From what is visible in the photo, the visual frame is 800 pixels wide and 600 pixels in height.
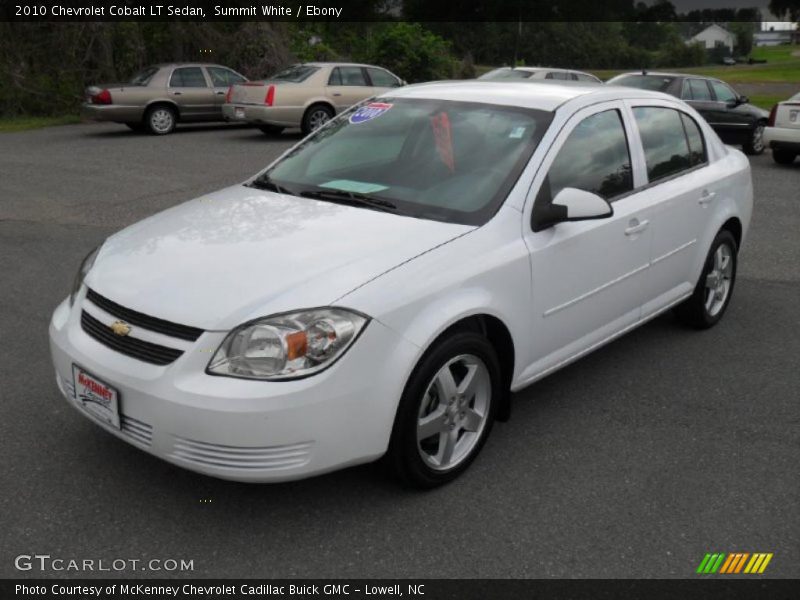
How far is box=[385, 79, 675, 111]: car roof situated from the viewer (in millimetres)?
4477

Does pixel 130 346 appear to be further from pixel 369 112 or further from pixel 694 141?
pixel 694 141

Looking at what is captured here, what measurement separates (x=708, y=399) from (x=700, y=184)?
140 centimetres

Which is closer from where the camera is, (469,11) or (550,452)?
(550,452)

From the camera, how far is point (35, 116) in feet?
69.8

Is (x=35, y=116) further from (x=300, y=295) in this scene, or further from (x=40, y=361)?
(x=300, y=295)

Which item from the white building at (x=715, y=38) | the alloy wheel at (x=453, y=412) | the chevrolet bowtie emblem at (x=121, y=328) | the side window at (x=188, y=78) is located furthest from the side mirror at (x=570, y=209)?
the white building at (x=715, y=38)

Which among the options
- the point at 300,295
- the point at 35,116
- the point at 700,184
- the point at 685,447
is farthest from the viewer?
the point at 35,116

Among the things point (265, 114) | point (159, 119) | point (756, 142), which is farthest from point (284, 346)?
point (159, 119)

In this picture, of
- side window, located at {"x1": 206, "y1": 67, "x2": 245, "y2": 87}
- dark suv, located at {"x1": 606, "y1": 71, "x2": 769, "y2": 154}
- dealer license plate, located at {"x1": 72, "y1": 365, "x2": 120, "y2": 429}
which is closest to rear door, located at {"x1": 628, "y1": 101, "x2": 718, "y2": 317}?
dealer license plate, located at {"x1": 72, "y1": 365, "x2": 120, "y2": 429}

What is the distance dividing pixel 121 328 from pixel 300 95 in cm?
1457

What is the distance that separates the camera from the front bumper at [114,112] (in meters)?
17.4

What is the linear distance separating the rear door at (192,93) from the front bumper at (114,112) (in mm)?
836

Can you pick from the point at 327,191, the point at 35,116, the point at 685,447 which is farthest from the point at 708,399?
the point at 35,116

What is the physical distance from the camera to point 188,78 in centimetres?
1845
